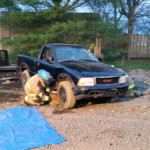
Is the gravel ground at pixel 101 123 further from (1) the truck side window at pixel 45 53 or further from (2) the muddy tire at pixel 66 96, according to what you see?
(1) the truck side window at pixel 45 53

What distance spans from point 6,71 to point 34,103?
6196 mm

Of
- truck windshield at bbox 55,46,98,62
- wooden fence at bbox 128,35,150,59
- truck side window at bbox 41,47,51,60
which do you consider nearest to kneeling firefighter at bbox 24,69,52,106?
truck windshield at bbox 55,46,98,62

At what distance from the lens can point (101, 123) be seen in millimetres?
3900

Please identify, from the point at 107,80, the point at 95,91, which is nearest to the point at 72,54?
the point at 107,80

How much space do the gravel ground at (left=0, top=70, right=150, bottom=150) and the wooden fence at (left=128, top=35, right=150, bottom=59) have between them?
1011 cm

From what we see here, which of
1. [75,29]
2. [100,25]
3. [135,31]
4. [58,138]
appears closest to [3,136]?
[58,138]

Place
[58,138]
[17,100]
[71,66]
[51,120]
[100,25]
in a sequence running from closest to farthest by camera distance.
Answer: [58,138], [51,120], [71,66], [17,100], [100,25]

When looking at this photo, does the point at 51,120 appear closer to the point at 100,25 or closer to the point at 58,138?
the point at 58,138

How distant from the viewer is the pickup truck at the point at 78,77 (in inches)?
169

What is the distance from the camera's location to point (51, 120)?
403cm

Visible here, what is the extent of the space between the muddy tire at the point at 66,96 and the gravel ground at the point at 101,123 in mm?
169

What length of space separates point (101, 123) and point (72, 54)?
2383mm

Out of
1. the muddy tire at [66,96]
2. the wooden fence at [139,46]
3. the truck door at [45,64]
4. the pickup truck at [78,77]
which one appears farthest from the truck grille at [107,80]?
the wooden fence at [139,46]

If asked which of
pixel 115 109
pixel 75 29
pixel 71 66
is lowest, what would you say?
pixel 115 109
